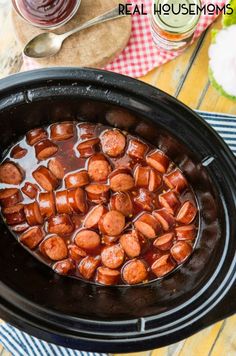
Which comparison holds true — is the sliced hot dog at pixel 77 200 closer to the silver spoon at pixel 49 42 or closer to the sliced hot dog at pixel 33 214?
the sliced hot dog at pixel 33 214

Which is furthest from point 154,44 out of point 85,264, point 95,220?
point 85,264

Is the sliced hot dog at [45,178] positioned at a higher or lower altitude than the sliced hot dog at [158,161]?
lower

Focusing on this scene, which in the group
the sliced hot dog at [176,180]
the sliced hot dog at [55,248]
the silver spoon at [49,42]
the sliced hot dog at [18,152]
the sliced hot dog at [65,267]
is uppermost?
the silver spoon at [49,42]

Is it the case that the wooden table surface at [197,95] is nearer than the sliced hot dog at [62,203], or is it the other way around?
the sliced hot dog at [62,203]

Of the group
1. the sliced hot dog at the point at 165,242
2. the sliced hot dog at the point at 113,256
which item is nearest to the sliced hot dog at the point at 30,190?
the sliced hot dog at the point at 113,256

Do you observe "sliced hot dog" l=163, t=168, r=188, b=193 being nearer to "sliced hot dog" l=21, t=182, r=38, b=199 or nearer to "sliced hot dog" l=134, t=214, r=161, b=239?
"sliced hot dog" l=134, t=214, r=161, b=239

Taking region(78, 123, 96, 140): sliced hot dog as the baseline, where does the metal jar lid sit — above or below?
above

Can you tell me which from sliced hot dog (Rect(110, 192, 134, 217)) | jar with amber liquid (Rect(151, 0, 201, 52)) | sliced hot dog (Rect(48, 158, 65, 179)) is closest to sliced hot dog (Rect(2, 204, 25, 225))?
sliced hot dog (Rect(48, 158, 65, 179))
